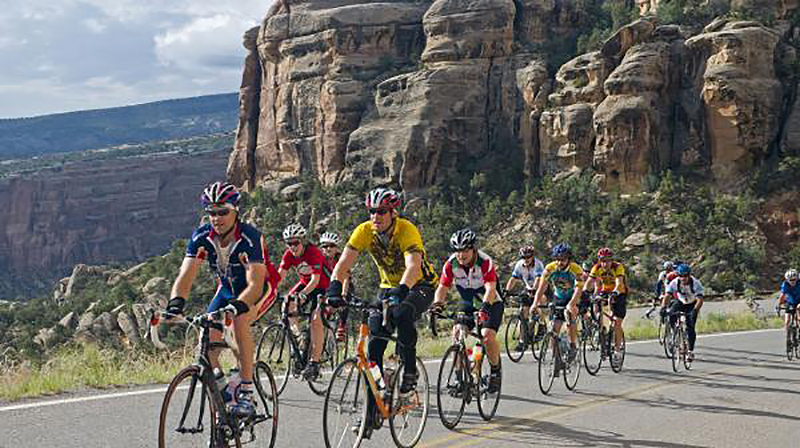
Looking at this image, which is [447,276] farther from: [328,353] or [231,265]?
[231,265]

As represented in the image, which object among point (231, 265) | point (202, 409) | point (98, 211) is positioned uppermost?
point (98, 211)

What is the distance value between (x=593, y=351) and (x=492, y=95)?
199 ft

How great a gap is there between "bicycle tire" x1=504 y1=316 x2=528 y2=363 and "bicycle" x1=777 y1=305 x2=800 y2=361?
17.3ft

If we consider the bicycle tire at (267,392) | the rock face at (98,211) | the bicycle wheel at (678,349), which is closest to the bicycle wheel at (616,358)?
the bicycle wheel at (678,349)

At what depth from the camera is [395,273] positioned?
8461 mm

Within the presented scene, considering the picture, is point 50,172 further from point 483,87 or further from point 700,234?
point 700,234

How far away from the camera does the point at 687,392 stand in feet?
41.1

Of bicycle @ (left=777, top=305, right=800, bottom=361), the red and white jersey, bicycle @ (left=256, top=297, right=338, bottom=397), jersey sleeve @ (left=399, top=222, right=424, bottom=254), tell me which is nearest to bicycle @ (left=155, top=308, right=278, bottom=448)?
jersey sleeve @ (left=399, top=222, right=424, bottom=254)

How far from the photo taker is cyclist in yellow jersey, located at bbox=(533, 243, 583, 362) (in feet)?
40.7

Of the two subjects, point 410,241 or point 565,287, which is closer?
point 410,241

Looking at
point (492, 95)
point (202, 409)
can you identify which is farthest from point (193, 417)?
point (492, 95)

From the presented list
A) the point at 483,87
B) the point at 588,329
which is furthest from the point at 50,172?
the point at 588,329

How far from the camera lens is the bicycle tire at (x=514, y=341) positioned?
15.7m

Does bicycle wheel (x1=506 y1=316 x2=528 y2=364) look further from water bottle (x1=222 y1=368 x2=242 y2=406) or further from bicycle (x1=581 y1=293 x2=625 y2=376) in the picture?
water bottle (x1=222 y1=368 x2=242 y2=406)
